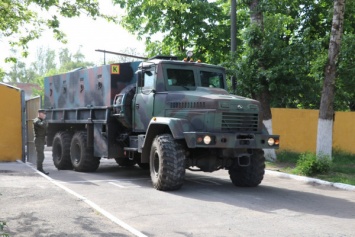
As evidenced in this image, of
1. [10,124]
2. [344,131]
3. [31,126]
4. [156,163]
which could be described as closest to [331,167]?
[156,163]

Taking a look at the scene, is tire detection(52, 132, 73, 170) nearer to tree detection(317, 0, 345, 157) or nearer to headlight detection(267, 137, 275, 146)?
headlight detection(267, 137, 275, 146)

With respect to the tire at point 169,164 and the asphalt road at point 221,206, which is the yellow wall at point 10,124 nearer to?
the asphalt road at point 221,206

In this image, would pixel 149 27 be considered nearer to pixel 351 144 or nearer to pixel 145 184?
pixel 351 144

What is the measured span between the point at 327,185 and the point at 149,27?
43.4 feet

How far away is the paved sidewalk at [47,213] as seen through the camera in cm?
593

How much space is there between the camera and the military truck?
9141 mm

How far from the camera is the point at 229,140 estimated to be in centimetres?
895

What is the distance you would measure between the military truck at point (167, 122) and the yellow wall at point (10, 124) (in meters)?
2.77

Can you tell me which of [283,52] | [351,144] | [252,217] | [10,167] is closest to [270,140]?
[252,217]

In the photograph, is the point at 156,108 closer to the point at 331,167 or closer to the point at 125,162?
the point at 125,162

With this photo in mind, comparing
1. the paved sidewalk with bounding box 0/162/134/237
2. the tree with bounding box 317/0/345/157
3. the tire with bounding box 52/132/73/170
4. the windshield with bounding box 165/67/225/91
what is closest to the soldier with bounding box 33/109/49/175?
the tire with bounding box 52/132/73/170

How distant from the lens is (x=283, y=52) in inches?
566

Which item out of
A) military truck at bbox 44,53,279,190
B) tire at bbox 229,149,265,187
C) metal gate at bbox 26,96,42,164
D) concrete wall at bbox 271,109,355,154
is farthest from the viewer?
concrete wall at bbox 271,109,355,154

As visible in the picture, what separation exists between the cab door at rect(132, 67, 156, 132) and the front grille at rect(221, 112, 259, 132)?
1.87 meters
